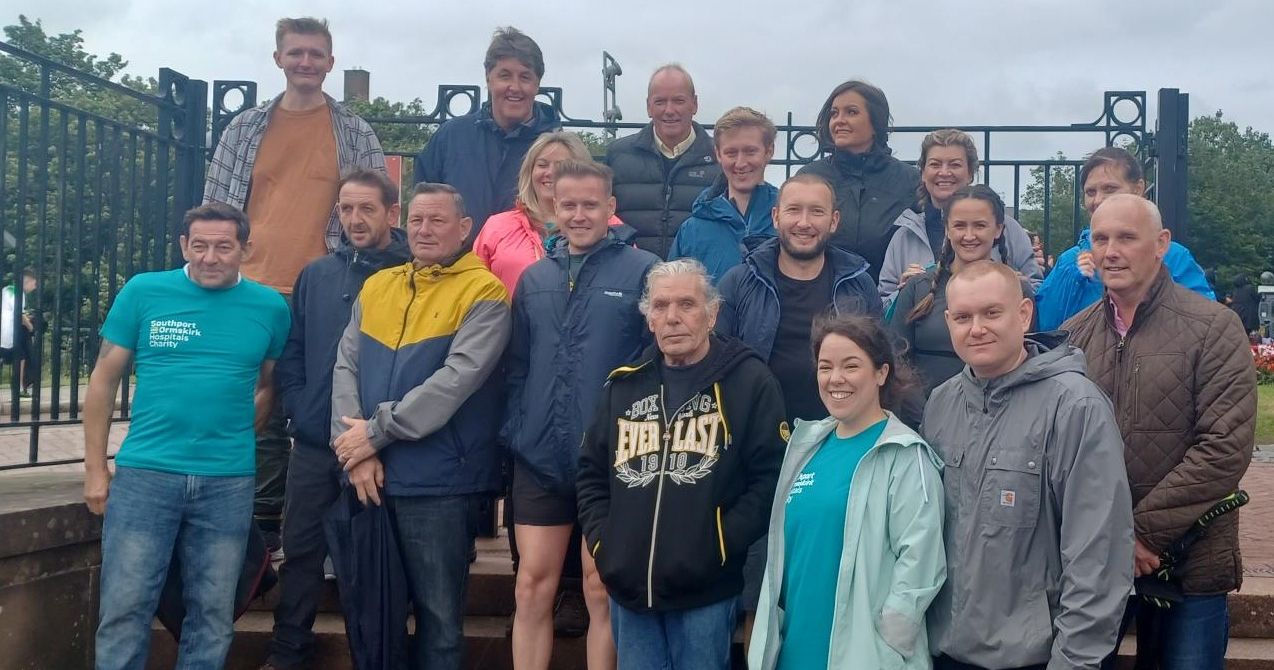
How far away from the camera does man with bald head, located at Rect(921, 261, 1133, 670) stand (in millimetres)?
2760

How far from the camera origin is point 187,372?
13.0 ft

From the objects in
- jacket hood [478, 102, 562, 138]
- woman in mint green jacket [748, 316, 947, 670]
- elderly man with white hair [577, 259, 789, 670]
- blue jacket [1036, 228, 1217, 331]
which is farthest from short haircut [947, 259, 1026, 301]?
jacket hood [478, 102, 562, 138]

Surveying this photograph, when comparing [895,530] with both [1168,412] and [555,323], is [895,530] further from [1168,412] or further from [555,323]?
[555,323]

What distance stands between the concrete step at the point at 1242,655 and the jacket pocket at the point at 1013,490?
5.82 feet

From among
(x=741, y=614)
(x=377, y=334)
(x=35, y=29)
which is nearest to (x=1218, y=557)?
(x=741, y=614)

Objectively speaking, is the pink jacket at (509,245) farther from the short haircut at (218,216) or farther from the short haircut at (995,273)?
the short haircut at (995,273)

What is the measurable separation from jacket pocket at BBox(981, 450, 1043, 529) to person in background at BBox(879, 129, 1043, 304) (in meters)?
1.64

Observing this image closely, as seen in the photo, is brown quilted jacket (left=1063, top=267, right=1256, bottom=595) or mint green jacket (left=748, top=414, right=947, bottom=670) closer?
mint green jacket (left=748, top=414, right=947, bottom=670)

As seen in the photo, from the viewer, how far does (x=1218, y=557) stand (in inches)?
125

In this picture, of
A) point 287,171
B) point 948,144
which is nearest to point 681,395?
point 948,144

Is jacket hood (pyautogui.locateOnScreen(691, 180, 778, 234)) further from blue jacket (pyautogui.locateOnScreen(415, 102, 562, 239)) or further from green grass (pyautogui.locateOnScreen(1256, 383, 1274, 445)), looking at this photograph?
green grass (pyautogui.locateOnScreen(1256, 383, 1274, 445))

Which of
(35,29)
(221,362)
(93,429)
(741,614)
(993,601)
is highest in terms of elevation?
(35,29)

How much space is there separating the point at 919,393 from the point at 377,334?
2027mm

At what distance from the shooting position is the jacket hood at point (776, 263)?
3999 millimetres
